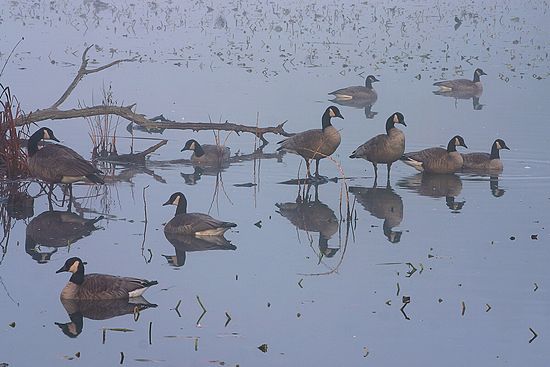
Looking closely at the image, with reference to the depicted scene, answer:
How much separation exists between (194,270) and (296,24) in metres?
33.2

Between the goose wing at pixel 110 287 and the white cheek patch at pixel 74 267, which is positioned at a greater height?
the white cheek patch at pixel 74 267

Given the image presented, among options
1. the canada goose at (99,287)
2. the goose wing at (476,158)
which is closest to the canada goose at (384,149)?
the goose wing at (476,158)

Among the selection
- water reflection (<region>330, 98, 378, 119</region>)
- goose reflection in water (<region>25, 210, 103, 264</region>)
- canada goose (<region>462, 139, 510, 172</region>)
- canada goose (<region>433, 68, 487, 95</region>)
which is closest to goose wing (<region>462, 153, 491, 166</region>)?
canada goose (<region>462, 139, 510, 172</region>)

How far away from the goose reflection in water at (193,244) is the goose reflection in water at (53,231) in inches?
44.4

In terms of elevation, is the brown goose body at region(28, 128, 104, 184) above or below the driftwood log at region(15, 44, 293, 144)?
below

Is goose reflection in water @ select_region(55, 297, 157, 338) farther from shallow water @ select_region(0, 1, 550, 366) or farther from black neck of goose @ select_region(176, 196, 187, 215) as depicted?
black neck of goose @ select_region(176, 196, 187, 215)

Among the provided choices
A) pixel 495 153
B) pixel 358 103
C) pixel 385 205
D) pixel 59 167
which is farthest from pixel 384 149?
pixel 358 103

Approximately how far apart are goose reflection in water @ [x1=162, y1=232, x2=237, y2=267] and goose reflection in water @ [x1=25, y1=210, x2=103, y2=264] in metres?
1.13

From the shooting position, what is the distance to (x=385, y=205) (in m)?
16.1

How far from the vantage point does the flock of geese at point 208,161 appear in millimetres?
11133

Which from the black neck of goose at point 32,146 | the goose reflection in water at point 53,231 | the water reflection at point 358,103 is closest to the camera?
the goose reflection in water at point 53,231

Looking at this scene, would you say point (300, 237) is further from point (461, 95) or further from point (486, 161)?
point (461, 95)

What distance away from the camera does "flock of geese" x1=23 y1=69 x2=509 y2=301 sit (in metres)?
11.1

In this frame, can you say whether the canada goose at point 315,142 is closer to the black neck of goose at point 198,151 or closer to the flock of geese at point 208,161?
the flock of geese at point 208,161
